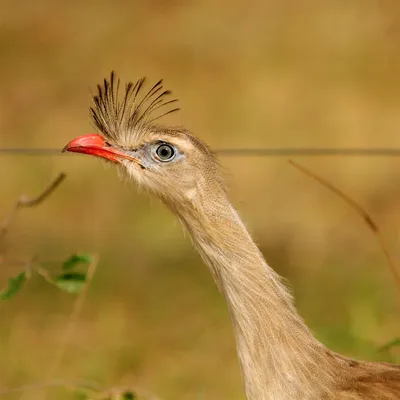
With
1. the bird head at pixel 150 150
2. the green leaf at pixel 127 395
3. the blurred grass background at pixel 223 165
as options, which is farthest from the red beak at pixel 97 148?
the green leaf at pixel 127 395

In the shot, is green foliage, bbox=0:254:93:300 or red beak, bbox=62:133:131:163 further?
green foliage, bbox=0:254:93:300

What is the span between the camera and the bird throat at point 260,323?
190 cm

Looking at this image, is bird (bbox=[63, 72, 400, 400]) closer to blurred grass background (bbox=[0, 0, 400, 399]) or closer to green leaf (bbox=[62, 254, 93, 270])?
blurred grass background (bbox=[0, 0, 400, 399])

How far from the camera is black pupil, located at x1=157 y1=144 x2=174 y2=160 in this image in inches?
79.1

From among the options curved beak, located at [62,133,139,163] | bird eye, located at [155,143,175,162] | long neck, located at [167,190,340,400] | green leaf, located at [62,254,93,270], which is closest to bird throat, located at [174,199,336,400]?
long neck, located at [167,190,340,400]

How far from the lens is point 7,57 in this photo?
673cm

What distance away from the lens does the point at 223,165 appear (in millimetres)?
3756

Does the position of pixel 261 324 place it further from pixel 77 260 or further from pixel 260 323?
pixel 77 260

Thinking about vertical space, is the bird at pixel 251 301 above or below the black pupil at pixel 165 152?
below

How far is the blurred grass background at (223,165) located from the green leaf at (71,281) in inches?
14.0

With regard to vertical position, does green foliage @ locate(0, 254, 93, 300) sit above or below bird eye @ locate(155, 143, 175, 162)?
below

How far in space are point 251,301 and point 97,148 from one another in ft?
1.37

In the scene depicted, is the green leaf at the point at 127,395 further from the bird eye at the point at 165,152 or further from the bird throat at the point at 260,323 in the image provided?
the bird eye at the point at 165,152

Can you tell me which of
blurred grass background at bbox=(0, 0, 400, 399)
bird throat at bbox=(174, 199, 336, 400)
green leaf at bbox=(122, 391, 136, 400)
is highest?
blurred grass background at bbox=(0, 0, 400, 399)
